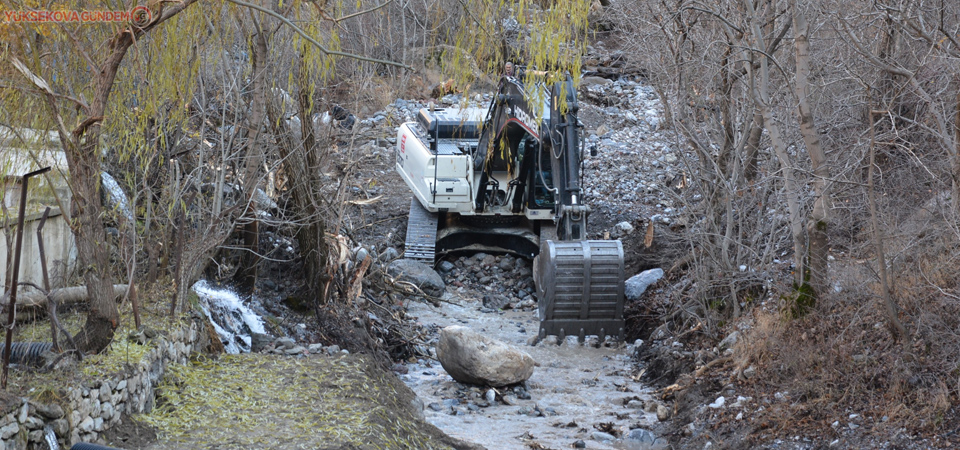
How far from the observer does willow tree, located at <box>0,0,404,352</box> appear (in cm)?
496

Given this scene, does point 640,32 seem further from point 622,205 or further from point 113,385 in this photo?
point 113,385

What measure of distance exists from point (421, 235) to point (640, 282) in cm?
374

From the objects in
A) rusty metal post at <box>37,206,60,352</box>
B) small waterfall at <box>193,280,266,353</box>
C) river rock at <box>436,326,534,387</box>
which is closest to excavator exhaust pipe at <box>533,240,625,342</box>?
river rock at <box>436,326,534,387</box>

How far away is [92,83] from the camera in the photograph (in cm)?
540

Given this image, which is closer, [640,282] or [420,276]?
[640,282]

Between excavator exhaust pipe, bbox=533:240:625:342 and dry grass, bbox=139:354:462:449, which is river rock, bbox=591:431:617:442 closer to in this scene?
dry grass, bbox=139:354:462:449

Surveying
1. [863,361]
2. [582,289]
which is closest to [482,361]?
[582,289]

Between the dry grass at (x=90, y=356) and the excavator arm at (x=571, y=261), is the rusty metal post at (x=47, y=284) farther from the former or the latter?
the excavator arm at (x=571, y=261)

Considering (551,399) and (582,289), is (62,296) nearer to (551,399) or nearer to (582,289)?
(551,399)

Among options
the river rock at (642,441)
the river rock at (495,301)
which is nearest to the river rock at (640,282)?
the river rock at (495,301)

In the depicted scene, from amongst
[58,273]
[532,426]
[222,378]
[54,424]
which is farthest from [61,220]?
[532,426]

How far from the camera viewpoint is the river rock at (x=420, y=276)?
12211 millimetres

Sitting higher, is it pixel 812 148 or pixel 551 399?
pixel 812 148

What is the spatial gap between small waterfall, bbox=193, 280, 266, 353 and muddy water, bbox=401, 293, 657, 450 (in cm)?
180
